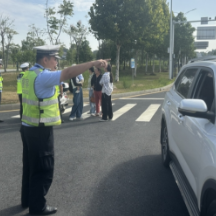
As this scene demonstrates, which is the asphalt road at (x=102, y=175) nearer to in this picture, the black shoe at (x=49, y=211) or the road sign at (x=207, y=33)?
the black shoe at (x=49, y=211)

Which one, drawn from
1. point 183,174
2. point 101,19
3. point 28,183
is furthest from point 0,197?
point 101,19

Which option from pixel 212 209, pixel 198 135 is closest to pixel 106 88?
pixel 198 135

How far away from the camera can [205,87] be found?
319 centimetres

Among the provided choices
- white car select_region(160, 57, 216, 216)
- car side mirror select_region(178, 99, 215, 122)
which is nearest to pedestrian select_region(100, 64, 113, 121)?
white car select_region(160, 57, 216, 216)

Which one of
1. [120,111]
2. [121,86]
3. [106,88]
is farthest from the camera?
[121,86]

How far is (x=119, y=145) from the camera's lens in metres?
6.19

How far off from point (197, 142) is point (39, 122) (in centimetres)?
162

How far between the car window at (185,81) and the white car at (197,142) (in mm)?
31

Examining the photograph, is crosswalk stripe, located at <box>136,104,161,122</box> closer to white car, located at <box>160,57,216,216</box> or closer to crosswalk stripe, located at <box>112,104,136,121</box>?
crosswalk stripe, located at <box>112,104,136,121</box>

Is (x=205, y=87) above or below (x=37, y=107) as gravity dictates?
above

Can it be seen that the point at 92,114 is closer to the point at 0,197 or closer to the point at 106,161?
the point at 106,161

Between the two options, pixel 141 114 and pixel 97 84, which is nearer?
pixel 97 84

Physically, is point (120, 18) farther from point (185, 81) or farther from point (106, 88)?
point (185, 81)

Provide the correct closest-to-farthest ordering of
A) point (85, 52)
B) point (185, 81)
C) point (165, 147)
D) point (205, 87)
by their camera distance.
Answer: point (205, 87)
point (185, 81)
point (165, 147)
point (85, 52)
